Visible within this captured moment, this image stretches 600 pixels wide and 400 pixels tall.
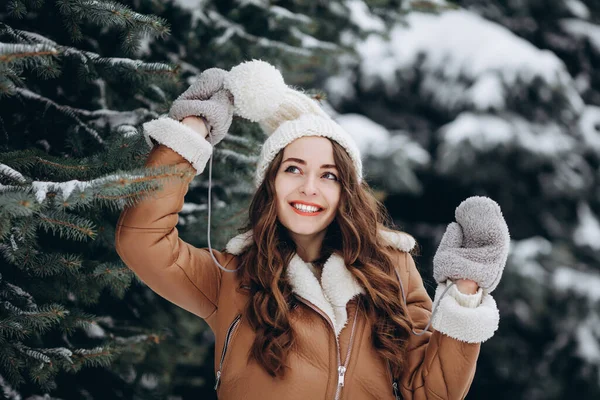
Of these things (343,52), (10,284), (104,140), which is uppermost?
(104,140)

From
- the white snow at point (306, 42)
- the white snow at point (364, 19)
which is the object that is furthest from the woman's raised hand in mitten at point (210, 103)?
the white snow at point (364, 19)

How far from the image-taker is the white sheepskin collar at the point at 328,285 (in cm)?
188

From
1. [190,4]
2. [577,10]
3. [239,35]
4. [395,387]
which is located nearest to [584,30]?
[577,10]

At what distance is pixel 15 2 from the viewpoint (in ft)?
5.41

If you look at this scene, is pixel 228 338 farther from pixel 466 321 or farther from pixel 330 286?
pixel 466 321

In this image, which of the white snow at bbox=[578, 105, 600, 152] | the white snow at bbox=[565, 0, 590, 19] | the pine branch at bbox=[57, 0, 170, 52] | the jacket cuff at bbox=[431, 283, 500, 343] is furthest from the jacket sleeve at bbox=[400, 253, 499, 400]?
the white snow at bbox=[565, 0, 590, 19]

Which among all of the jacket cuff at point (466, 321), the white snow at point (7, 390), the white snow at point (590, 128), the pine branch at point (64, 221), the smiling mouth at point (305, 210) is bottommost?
the white snow at point (590, 128)

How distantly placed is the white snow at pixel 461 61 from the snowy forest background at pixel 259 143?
0.02 m

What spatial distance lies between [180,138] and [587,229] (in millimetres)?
5206

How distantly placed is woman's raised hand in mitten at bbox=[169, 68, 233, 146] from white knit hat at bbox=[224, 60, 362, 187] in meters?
0.04

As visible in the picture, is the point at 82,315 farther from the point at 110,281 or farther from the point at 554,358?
the point at 554,358

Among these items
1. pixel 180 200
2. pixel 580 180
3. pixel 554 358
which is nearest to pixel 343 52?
pixel 180 200

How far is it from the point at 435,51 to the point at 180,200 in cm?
475

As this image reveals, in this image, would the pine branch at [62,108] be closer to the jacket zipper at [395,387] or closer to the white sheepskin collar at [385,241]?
the white sheepskin collar at [385,241]
